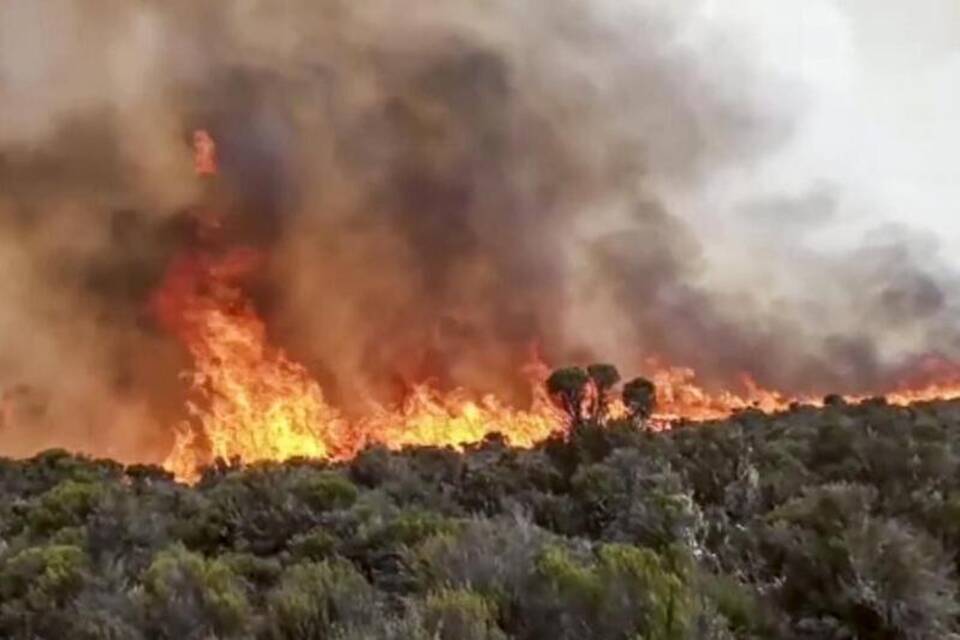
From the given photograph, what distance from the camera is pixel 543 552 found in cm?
727

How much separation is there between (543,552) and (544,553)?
0.27 ft

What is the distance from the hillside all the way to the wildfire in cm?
1963

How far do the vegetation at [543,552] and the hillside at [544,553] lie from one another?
0.02 meters

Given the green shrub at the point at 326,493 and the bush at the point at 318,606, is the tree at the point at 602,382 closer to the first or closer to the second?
the green shrub at the point at 326,493

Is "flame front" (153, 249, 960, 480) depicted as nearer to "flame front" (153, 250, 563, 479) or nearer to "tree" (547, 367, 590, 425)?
"flame front" (153, 250, 563, 479)

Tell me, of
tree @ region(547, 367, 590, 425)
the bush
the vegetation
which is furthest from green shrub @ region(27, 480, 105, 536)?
tree @ region(547, 367, 590, 425)

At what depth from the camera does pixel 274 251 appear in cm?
6562

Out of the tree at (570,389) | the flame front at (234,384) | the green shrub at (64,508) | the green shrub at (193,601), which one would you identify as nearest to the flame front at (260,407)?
the flame front at (234,384)

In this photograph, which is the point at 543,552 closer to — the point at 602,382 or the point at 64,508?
the point at 64,508

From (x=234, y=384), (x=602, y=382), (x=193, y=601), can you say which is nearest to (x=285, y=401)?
(x=234, y=384)

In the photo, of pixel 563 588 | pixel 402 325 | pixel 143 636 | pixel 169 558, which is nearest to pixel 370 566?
pixel 169 558

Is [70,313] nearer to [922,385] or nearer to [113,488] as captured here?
[922,385]

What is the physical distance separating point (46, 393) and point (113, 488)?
43.9 metres

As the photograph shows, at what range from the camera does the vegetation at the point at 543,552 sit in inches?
251
